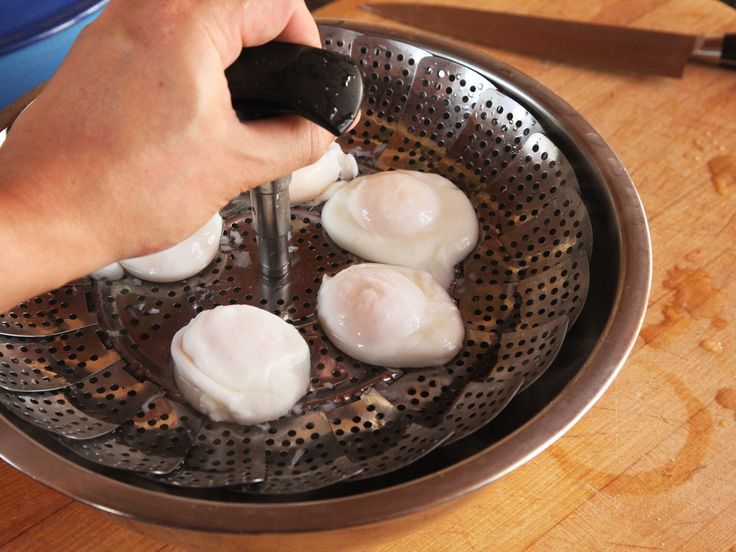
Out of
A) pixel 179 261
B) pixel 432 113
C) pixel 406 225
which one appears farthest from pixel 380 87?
pixel 179 261

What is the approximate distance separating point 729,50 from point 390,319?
0.67m

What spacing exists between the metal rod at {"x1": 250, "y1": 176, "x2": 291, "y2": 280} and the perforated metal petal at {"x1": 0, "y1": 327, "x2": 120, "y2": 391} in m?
0.16

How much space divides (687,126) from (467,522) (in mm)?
612

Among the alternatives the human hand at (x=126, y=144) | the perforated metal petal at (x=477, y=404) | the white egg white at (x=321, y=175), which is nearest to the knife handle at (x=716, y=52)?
the white egg white at (x=321, y=175)

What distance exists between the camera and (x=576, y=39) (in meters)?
1.07

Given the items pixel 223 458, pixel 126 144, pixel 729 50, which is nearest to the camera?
pixel 126 144

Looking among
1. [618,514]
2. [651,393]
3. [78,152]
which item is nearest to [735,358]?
[651,393]

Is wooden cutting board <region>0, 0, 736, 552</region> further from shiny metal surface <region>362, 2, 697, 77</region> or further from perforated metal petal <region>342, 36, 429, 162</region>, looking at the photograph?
perforated metal petal <region>342, 36, 429, 162</region>

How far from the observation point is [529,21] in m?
1.08

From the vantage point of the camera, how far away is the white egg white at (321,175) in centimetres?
80

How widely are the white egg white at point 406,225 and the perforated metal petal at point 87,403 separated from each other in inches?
9.4

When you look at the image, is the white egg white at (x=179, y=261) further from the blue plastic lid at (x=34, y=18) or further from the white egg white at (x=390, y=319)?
the blue plastic lid at (x=34, y=18)

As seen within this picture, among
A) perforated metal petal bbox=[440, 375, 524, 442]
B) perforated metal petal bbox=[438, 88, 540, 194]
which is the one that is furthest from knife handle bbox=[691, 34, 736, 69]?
perforated metal petal bbox=[440, 375, 524, 442]

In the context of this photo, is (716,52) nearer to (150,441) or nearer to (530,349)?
(530,349)
